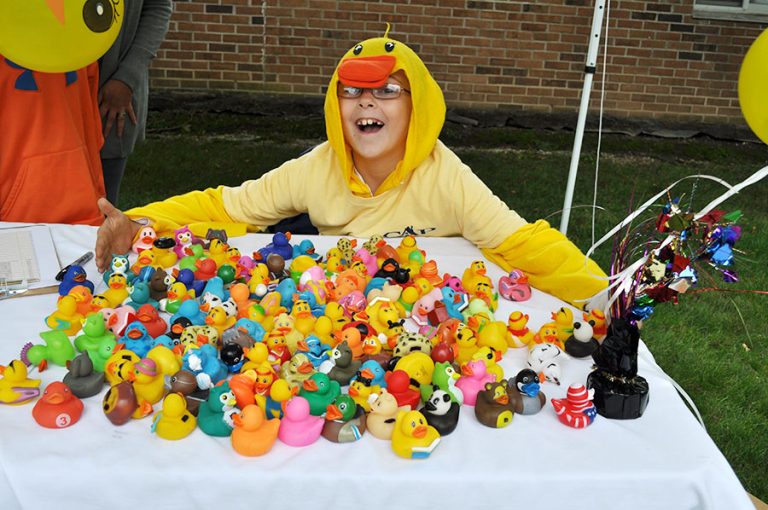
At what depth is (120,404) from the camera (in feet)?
3.56

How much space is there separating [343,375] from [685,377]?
1819mm

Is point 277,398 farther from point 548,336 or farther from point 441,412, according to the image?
point 548,336

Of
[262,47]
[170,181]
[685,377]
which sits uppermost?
[262,47]

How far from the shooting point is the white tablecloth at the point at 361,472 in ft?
3.28

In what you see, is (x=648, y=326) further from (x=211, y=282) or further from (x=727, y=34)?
(x=727, y=34)

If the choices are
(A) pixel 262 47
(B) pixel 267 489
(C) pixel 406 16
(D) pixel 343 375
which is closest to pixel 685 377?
(D) pixel 343 375

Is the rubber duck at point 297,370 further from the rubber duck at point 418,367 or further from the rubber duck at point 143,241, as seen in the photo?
the rubber duck at point 143,241

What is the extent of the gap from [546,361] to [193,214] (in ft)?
3.74

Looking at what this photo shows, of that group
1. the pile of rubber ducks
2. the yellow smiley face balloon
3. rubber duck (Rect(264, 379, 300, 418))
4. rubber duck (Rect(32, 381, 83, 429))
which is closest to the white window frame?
the pile of rubber ducks

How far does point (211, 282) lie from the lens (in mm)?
1508

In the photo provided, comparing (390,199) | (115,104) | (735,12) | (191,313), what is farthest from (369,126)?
(735,12)

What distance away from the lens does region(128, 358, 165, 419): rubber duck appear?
1135 mm

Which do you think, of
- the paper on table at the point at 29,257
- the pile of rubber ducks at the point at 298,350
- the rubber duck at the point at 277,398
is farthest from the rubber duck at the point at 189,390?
the paper on table at the point at 29,257

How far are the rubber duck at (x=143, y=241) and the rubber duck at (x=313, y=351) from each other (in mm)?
665
